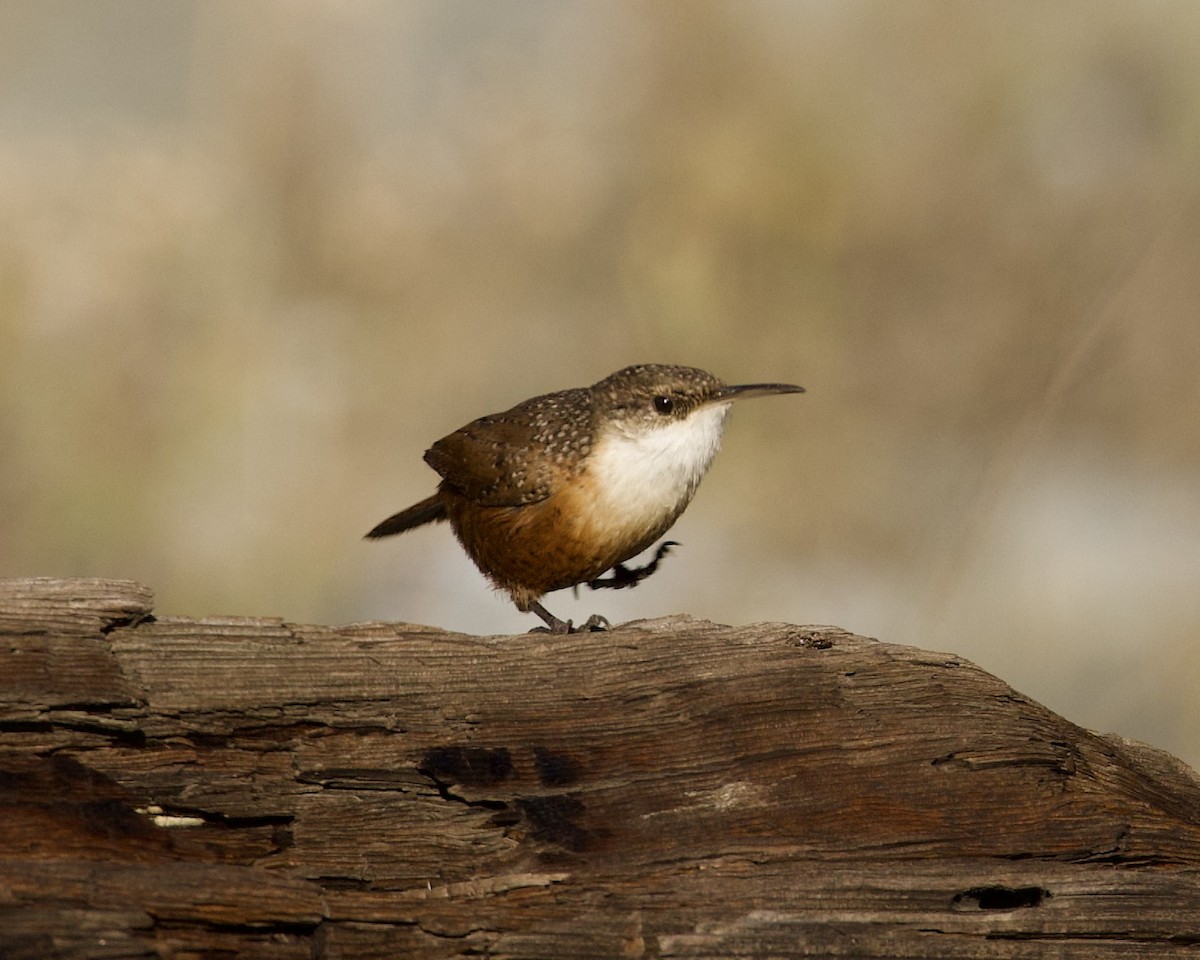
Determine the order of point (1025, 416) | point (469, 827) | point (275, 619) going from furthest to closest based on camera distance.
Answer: point (1025, 416) → point (275, 619) → point (469, 827)

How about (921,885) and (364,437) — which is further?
(364,437)

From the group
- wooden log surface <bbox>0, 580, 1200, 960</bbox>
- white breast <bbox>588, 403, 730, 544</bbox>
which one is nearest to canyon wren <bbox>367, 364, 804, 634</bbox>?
white breast <bbox>588, 403, 730, 544</bbox>

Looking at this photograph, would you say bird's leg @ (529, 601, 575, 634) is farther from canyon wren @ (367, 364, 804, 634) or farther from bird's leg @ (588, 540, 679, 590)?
bird's leg @ (588, 540, 679, 590)

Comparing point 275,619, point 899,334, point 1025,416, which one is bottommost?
point 275,619

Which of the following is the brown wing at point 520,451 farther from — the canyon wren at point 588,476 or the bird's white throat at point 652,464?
the bird's white throat at point 652,464

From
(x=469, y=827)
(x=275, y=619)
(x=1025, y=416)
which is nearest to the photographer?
(x=469, y=827)

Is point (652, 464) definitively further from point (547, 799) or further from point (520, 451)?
point (547, 799)

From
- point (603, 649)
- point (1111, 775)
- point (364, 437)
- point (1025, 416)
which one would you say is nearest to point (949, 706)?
point (1111, 775)

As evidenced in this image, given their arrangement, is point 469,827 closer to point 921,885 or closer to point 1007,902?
point 921,885

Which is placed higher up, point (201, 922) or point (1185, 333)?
point (1185, 333)
